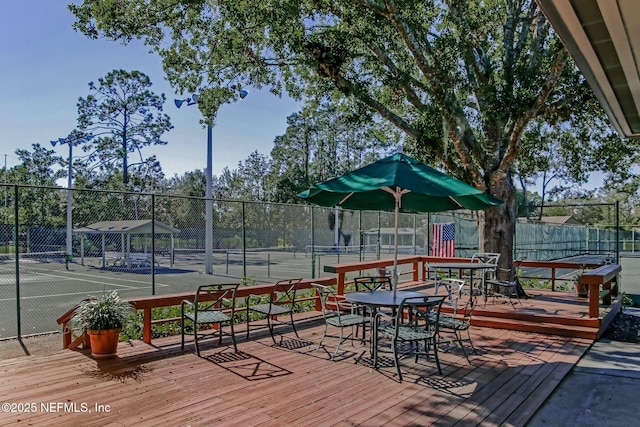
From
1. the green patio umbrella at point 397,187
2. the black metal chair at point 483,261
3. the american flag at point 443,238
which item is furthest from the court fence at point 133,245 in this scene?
the black metal chair at point 483,261

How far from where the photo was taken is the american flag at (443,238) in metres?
13.0

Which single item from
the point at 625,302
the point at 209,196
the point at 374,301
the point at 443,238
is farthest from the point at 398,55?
the point at 209,196

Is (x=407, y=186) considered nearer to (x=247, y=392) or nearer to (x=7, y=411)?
(x=247, y=392)

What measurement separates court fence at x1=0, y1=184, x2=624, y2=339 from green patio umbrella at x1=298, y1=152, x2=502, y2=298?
2944 millimetres

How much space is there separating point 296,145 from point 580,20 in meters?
38.3

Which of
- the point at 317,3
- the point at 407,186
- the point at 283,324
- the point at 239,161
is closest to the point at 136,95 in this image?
the point at 239,161

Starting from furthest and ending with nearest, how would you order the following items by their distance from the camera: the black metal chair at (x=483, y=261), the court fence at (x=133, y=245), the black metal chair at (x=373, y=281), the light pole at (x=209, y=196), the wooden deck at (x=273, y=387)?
the light pole at (x=209, y=196) < the court fence at (x=133, y=245) < the black metal chair at (x=483, y=261) < the black metal chair at (x=373, y=281) < the wooden deck at (x=273, y=387)

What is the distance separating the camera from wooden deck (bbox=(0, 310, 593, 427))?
3.31 m

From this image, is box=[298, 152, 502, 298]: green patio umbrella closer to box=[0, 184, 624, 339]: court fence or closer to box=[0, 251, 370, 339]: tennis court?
box=[0, 184, 624, 339]: court fence

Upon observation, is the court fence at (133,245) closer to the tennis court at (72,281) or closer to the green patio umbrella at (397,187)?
the tennis court at (72,281)

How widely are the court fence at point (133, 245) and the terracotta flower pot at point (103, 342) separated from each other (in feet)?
5.26

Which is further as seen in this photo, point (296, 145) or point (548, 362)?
point (296, 145)

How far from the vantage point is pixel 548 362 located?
4.86 meters

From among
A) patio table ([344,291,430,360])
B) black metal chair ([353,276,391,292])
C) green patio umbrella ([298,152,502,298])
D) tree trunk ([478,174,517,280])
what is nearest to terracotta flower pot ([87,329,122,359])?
patio table ([344,291,430,360])
